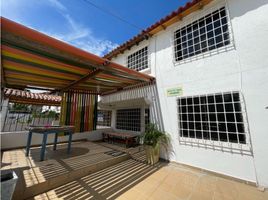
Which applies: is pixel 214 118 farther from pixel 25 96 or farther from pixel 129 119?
pixel 25 96

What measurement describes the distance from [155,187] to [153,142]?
7.64ft

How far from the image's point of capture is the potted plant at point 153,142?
21.0 ft

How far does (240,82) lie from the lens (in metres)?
4.84

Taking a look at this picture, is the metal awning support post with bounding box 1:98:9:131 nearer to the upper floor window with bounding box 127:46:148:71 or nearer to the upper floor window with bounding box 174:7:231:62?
the upper floor window with bounding box 127:46:148:71

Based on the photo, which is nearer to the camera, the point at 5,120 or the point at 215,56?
the point at 215,56

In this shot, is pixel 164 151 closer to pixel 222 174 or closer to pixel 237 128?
pixel 222 174

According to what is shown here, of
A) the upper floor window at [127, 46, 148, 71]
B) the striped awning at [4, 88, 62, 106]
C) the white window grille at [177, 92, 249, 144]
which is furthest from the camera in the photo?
the striped awning at [4, 88, 62, 106]

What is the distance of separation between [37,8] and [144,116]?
8.20 meters

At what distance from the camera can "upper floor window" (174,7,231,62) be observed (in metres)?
5.56

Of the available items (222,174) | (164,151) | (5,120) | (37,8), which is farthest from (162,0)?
(5,120)

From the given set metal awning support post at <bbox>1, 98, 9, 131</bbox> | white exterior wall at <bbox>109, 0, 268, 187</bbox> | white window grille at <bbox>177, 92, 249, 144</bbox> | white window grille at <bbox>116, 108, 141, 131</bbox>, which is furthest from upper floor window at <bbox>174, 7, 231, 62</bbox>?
metal awning support post at <bbox>1, 98, 9, 131</bbox>

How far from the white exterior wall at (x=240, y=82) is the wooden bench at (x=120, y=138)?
11.4 feet

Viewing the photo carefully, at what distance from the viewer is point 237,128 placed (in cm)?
482

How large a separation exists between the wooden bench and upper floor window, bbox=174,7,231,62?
5.98 m
